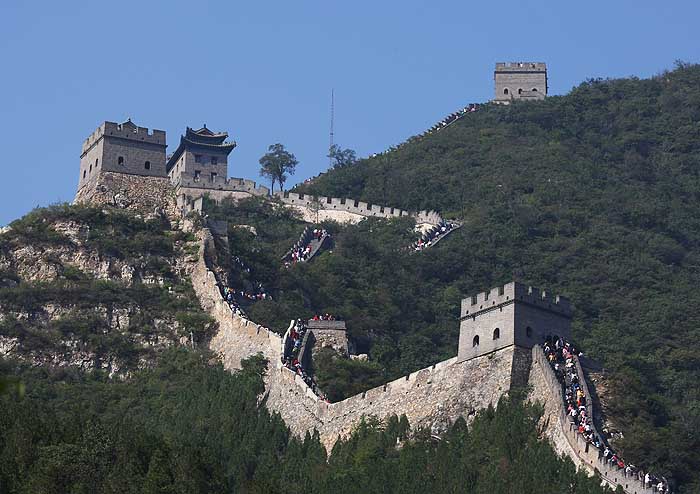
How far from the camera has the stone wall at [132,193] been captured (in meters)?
91.2

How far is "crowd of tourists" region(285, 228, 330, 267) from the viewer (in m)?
96.3

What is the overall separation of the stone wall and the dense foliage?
15979 mm

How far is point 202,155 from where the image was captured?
106812mm

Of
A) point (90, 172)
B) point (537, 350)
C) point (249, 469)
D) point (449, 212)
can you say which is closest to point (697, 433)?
point (537, 350)

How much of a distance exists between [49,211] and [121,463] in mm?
27622

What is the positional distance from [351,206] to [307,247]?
982 cm

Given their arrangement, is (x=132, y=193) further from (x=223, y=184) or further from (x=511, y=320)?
(x=511, y=320)

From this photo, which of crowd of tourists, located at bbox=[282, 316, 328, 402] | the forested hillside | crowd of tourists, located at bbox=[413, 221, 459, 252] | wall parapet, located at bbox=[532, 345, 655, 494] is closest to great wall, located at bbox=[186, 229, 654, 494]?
wall parapet, located at bbox=[532, 345, 655, 494]

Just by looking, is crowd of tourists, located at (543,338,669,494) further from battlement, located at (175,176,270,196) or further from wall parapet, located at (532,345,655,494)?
battlement, located at (175,176,270,196)

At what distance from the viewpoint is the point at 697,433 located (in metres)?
65.0

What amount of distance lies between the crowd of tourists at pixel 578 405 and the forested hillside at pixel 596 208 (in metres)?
1.18

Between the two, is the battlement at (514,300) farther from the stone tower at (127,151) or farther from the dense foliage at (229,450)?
the stone tower at (127,151)

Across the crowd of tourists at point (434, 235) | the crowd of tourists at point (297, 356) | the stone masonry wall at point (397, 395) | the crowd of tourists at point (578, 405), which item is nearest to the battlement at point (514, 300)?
the crowd of tourists at point (578, 405)

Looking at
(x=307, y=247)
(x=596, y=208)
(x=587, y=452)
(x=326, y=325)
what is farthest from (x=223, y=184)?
(x=587, y=452)
